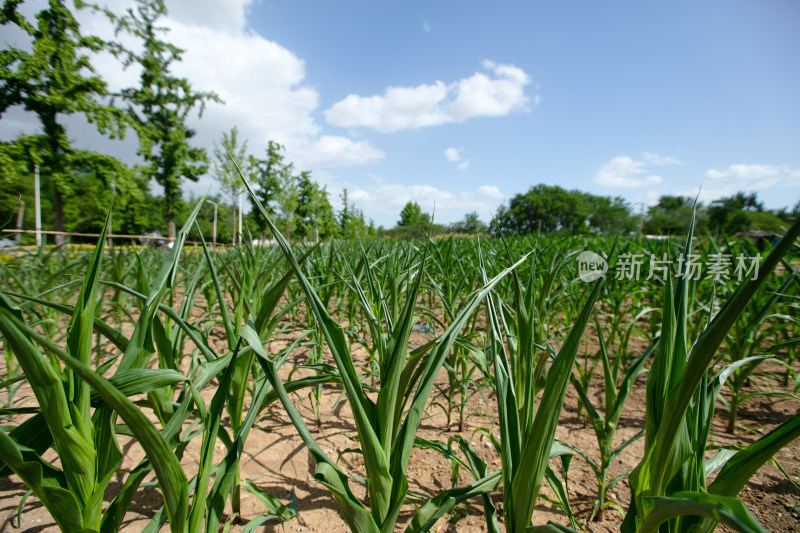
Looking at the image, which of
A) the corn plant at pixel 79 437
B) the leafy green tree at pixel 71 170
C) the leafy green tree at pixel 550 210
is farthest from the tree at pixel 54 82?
the leafy green tree at pixel 550 210

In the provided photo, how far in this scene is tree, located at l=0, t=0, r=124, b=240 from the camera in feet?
33.9

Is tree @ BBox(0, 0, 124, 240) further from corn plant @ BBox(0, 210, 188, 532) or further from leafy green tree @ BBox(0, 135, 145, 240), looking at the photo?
corn plant @ BBox(0, 210, 188, 532)

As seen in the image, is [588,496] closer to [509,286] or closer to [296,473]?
[296,473]

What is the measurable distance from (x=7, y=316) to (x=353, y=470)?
1.20 metres

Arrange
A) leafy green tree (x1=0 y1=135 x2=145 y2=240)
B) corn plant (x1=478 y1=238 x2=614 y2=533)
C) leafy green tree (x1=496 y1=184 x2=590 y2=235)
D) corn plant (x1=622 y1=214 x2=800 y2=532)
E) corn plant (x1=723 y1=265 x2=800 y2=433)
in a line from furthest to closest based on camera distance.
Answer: leafy green tree (x1=496 y1=184 x2=590 y2=235), leafy green tree (x1=0 y1=135 x2=145 y2=240), corn plant (x1=723 y1=265 x2=800 y2=433), corn plant (x1=478 y1=238 x2=614 y2=533), corn plant (x1=622 y1=214 x2=800 y2=532)

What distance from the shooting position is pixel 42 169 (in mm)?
10898

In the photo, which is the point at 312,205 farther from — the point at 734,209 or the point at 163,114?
Result: the point at 734,209

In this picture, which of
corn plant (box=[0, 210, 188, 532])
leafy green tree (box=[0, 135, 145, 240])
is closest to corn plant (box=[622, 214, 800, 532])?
corn plant (box=[0, 210, 188, 532])

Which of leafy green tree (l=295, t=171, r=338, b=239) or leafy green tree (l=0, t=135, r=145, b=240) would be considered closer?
leafy green tree (l=0, t=135, r=145, b=240)

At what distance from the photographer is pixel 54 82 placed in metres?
11.0

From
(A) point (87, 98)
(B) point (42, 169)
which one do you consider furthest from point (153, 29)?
(B) point (42, 169)

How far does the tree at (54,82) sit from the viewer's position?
407 inches

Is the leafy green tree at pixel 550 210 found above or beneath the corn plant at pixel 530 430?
above

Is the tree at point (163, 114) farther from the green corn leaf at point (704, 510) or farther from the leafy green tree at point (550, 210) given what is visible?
the leafy green tree at point (550, 210)
